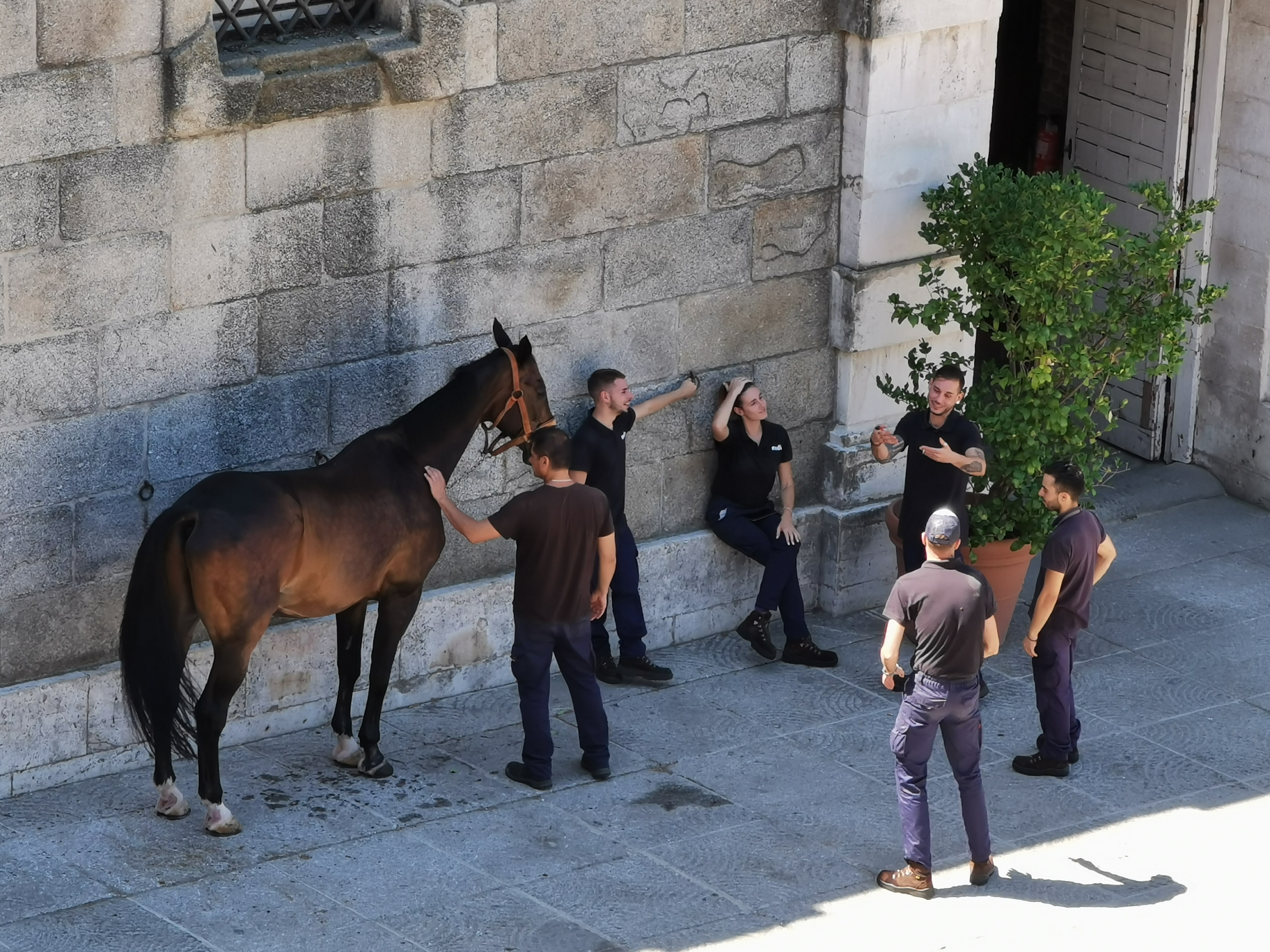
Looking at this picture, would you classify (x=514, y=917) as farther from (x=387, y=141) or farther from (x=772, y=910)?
(x=387, y=141)

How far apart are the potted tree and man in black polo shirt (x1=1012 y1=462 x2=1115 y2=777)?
3.30ft

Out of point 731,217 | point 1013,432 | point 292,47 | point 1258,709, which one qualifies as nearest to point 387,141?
point 292,47

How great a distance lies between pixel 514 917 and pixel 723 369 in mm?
3547

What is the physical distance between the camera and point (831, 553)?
11445 millimetres

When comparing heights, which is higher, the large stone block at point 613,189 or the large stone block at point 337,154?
the large stone block at point 337,154

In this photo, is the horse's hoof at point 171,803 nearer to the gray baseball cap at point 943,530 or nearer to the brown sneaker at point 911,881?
the brown sneaker at point 911,881

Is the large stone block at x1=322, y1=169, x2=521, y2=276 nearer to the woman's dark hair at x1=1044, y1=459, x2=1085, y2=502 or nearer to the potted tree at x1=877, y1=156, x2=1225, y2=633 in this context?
the potted tree at x1=877, y1=156, x2=1225, y2=633

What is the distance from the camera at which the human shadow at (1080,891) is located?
864 cm

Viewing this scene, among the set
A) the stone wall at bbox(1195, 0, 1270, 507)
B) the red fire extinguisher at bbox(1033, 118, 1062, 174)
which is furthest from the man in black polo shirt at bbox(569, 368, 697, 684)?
the red fire extinguisher at bbox(1033, 118, 1062, 174)

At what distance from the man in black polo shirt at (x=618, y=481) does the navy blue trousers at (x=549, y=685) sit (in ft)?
2.56

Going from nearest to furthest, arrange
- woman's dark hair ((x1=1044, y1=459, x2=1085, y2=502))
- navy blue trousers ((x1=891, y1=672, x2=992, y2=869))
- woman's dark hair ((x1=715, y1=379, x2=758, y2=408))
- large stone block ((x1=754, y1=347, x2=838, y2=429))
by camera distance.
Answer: navy blue trousers ((x1=891, y1=672, x2=992, y2=869)) → woman's dark hair ((x1=1044, y1=459, x2=1085, y2=502)) → woman's dark hair ((x1=715, y1=379, x2=758, y2=408)) → large stone block ((x1=754, y1=347, x2=838, y2=429))

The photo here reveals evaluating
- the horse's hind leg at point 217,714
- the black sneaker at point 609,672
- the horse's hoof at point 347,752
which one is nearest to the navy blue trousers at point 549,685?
the horse's hoof at point 347,752

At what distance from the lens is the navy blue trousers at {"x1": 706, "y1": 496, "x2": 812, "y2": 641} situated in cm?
1086

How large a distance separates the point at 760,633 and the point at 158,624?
3.51m
